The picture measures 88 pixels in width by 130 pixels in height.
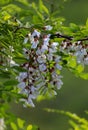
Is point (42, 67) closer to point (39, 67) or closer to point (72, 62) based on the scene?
point (39, 67)

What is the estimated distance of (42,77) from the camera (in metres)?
3.65

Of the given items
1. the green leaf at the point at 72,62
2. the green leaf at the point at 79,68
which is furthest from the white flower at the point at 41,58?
the green leaf at the point at 79,68

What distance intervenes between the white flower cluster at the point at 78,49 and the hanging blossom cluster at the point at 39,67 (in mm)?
49

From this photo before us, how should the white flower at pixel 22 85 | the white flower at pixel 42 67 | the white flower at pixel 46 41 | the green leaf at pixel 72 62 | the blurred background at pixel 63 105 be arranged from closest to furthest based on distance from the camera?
the white flower at pixel 46 41 < the white flower at pixel 42 67 < the white flower at pixel 22 85 < the green leaf at pixel 72 62 < the blurred background at pixel 63 105

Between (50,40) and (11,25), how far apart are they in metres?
0.22

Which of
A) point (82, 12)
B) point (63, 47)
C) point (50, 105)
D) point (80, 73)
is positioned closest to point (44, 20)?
point (63, 47)

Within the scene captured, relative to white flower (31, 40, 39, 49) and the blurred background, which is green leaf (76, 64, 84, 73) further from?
the blurred background

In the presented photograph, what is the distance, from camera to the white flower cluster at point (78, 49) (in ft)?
12.1

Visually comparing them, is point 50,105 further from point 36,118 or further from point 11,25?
point 11,25

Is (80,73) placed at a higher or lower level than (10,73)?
higher

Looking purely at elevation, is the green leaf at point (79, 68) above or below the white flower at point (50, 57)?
above

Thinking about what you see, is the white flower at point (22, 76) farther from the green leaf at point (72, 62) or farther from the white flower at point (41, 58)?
the green leaf at point (72, 62)

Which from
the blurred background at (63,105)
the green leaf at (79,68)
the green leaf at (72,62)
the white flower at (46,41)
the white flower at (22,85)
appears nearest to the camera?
the white flower at (46,41)

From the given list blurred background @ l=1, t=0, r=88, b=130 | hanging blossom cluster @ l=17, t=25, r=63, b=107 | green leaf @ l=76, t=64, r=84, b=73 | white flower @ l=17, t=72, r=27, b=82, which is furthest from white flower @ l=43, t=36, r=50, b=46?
blurred background @ l=1, t=0, r=88, b=130
